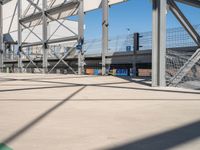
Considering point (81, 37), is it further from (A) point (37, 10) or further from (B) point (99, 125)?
(B) point (99, 125)

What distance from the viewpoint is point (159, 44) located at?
9.84m

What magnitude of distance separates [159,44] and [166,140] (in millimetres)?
6867

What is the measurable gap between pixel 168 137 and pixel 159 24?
272 inches

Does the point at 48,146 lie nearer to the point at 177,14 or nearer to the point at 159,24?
the point at 159,24

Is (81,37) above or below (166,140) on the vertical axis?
above

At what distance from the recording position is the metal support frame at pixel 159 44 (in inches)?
384

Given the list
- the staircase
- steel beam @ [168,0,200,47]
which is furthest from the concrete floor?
steel beam @ [168,0,200,47]

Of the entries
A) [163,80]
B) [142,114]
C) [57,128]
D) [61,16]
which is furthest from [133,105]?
[61,16]

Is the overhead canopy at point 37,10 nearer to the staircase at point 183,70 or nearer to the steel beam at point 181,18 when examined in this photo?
the steel beam at point 181,18

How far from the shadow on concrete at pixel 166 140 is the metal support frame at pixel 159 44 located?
5.97 metres

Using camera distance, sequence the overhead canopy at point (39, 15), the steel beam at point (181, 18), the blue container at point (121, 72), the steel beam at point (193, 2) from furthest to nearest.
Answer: the overhead canopy at point (39, 15)
the blue container at point (121, 72)
the steel beam at point (193, 2)
the steel beam at point (181, 18)

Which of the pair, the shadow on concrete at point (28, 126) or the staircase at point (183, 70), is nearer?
the shadow on concrete at point (28, 126)

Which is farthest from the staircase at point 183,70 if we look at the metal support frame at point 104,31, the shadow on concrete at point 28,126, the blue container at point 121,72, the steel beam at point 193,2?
the blue container at point 121,72

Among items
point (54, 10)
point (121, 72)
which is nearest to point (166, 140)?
point (121, 72)
